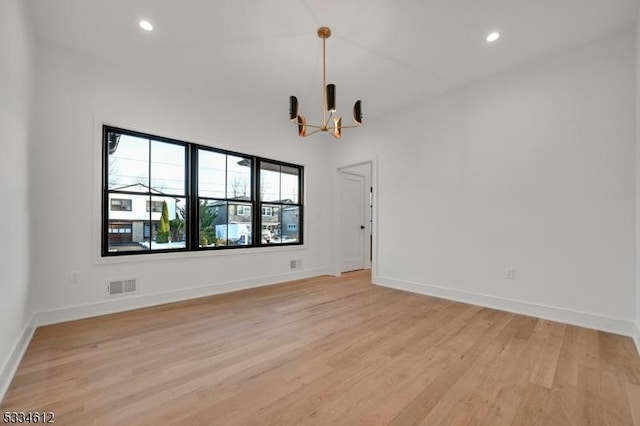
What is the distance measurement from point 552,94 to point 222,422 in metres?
4.37

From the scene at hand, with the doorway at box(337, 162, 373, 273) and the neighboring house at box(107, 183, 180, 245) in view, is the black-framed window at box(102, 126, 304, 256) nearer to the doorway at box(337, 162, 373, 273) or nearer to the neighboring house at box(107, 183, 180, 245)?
the neighboring house at box(107, 183, 180, 245)

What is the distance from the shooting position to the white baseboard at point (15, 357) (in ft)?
5.97

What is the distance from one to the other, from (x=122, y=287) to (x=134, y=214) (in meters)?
0.90

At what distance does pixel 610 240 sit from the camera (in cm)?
288

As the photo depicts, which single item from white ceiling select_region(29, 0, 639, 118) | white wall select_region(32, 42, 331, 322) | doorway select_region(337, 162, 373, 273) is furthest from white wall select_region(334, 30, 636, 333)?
white wall select_region(32, 42, 331, 322)

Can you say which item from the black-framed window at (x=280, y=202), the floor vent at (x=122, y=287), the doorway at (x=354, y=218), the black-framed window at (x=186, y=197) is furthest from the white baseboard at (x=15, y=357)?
the doorway at (x=354, y=218)

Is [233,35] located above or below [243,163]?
above

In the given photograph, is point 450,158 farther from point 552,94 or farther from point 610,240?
point 610,240

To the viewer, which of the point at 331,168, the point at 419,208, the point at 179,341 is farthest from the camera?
the point at 331,168

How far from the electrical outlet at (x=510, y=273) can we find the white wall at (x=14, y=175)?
4.65 m

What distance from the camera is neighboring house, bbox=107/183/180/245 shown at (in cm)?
348

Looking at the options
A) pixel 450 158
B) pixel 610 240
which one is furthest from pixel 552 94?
pixel 610 240

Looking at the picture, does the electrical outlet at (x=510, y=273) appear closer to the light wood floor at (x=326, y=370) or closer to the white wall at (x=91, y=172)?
the light wood floor at (x=326, y=370)

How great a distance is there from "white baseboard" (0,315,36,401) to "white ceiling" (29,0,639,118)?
2909 millimetres
